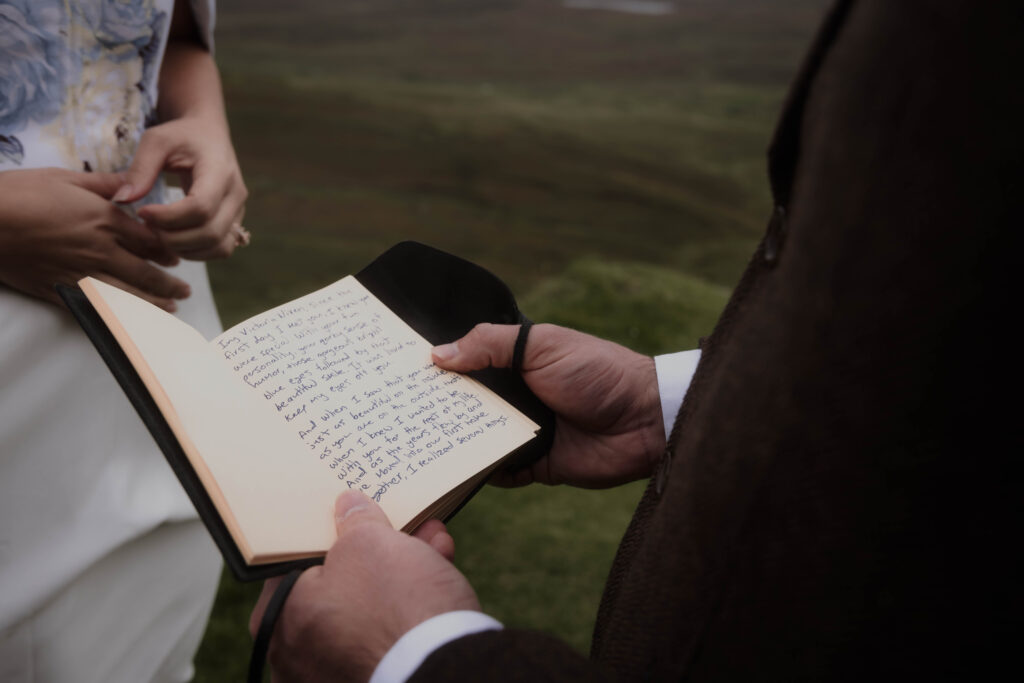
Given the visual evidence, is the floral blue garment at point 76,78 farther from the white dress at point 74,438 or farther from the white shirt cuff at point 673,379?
the white shirt cuff at point 673,379

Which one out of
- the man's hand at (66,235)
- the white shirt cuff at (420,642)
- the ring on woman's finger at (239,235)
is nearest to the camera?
the white shirt cuff at (420,642)

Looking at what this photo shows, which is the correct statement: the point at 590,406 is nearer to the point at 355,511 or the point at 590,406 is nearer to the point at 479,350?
the point at 479,350

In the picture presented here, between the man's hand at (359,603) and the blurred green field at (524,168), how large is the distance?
2.73ft

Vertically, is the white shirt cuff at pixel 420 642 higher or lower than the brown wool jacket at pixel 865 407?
lower

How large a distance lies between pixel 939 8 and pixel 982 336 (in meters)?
0.16

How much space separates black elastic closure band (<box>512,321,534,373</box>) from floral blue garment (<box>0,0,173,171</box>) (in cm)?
54

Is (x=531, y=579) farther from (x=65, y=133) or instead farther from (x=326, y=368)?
(x=65, y=133)

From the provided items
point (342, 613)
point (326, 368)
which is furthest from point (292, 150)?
point (342, 613)

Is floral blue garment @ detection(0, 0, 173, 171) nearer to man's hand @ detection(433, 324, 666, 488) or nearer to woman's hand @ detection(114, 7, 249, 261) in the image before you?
woman's hand @ detection(114, 7, 249, 261)

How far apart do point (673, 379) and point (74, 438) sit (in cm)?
71

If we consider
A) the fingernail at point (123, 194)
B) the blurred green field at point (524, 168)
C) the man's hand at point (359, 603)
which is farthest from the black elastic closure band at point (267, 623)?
the blurred green field at point (524, 168)

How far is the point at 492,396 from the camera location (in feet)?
2.39

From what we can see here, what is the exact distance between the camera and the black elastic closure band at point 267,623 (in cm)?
52

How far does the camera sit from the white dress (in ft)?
2.41
